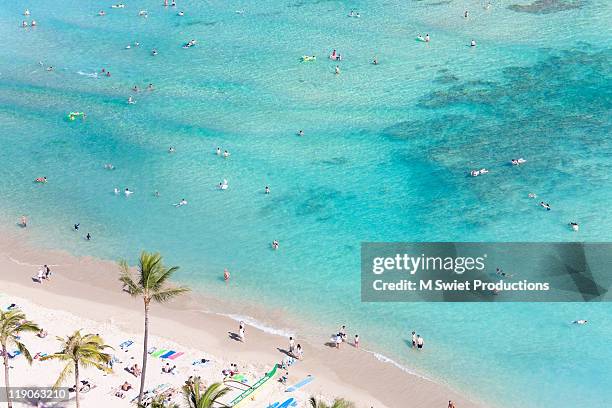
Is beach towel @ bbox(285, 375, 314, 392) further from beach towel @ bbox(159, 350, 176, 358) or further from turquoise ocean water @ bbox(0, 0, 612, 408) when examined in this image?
beach towel @ bbox(159, 350, 176, 358)

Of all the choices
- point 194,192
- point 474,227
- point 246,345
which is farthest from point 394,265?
point 194,192

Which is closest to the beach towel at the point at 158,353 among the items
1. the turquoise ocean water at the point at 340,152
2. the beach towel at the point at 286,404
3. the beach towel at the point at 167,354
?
the beach towel at the point at 167,354

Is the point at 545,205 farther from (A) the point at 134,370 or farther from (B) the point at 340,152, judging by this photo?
(A) the point at 134,370

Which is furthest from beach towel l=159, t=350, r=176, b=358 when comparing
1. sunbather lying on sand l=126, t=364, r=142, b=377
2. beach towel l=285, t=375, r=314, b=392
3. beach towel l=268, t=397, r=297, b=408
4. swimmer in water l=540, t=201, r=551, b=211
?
swimmer in water l=540, t=201, r=551, b=211

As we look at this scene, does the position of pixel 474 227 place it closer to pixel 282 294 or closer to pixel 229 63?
pixel 282 294

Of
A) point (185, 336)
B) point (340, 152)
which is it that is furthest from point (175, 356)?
point (340, 152)

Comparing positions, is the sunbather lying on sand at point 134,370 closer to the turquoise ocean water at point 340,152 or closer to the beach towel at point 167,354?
the beach towel at point 167,354
